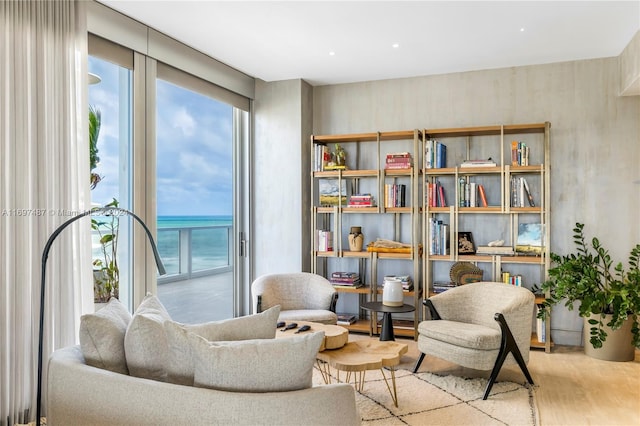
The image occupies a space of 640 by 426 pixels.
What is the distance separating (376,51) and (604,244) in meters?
2.77

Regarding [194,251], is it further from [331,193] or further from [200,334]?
[200,334]

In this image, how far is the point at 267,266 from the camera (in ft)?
17.7

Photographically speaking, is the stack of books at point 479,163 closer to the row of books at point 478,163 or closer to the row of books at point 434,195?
the row of books at point 478,163

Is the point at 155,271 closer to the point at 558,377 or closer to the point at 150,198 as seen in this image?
the point at 150,198

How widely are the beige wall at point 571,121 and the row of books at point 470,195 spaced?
665mm

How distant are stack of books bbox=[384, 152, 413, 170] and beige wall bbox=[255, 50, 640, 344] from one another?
47 cm

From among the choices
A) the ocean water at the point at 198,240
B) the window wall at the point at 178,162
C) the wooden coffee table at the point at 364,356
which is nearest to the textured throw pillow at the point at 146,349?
the wooden coffee table at the point at 364,356

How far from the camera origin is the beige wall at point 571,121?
4516 mm

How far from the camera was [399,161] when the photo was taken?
4.93 m

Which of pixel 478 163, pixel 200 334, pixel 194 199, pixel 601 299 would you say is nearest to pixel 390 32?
pixel 478 163

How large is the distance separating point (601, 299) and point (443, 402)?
1712mm

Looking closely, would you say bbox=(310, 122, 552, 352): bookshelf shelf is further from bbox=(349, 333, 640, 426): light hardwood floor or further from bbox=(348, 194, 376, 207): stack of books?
bbox=(349, 333, 640, 426): light hardwood floor

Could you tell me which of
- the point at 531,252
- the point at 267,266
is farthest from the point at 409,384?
the point at 267,266

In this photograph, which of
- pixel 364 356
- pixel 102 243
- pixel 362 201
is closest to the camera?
pixel 364 356
